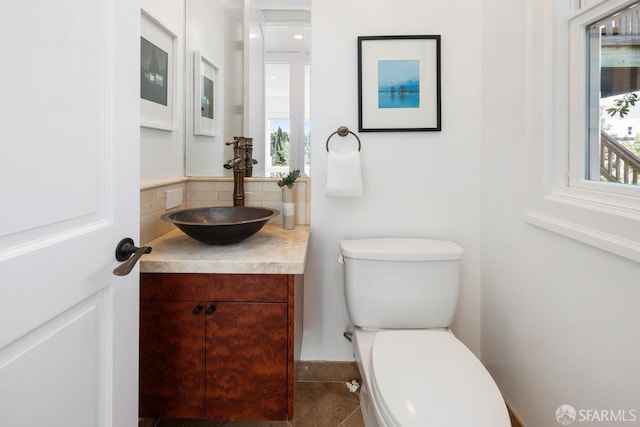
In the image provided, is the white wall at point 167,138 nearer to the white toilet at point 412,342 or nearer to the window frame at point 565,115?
the white toilet at point 412,342

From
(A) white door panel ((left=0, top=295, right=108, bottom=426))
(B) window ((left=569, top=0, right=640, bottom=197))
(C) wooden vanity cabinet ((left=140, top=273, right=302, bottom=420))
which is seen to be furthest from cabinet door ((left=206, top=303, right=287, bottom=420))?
(B) window ((left=569, top=0, right=640, bottom=197))

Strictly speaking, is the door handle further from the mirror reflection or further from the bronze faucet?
the mirror reflection

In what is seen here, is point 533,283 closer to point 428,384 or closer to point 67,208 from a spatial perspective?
point 428,384

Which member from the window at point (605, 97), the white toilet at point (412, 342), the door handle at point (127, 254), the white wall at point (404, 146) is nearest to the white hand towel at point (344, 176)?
the white wall at point (404, 146)

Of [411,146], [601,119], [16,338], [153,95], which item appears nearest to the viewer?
[16,338]

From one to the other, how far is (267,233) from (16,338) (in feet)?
3.44

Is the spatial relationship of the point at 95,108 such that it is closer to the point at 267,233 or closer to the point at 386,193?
the point at 267,233

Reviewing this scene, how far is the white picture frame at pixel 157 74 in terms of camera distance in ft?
4.39

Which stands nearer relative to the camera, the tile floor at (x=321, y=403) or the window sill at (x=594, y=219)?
the window sill at (x=594, y=219)

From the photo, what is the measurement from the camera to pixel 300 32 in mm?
1721

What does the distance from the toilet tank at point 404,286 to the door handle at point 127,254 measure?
0.83m

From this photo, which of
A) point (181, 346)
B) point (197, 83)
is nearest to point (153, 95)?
point (197, 83)

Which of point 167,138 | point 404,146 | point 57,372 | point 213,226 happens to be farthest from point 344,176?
point 57,372

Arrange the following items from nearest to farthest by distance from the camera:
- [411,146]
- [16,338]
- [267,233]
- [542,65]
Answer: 1. [16,338]
2. [542,65]
3. [267,233]
4. [411,146]
